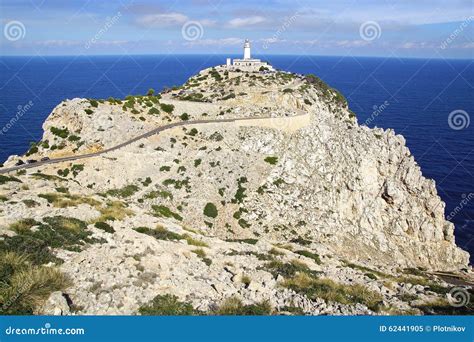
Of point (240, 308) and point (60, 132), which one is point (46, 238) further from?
point (60, 132)

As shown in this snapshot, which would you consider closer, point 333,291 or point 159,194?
point 333,291

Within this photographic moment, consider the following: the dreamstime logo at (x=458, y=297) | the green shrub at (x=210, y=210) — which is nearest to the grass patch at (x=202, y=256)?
the dreamstime logo at (x=458, y=297)

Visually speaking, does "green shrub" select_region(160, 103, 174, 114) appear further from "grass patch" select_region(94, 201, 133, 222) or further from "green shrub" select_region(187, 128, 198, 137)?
"grass patch" select_region(94, 201, 133, 222)

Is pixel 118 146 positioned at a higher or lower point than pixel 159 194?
higher

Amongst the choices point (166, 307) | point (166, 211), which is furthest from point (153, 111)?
point (166, 307)

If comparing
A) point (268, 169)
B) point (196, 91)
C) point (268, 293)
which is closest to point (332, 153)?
point (268, 169)

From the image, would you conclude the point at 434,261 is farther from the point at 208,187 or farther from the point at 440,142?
the point at 440,142

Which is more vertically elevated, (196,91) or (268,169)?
(196,91)

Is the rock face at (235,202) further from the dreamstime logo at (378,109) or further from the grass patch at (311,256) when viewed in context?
the dreamstime logo at (378,109)
